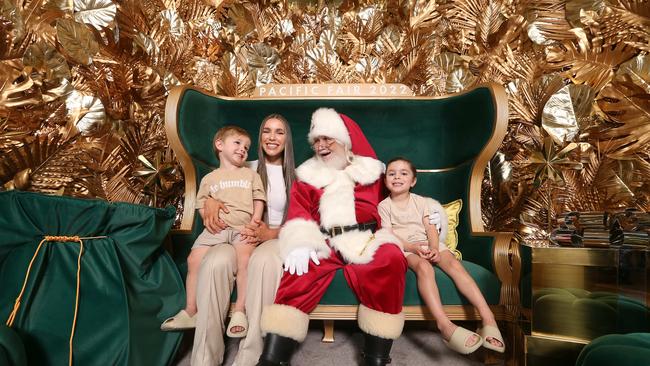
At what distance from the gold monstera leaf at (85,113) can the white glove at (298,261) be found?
1.89 m

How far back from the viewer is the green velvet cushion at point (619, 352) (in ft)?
2.80

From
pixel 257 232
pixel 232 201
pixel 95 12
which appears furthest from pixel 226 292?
pixel 95 12

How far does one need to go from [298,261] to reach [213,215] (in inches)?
20.8

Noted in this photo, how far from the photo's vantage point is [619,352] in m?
0.88

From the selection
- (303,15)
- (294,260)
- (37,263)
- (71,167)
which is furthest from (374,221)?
(71,167)

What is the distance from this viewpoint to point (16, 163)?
2.60 m

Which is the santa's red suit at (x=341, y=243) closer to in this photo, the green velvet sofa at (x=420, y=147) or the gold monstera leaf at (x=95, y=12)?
the green velvet sofa at (x=420, y=147)

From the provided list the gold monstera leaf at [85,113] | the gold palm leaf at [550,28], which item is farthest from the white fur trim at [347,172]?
the gold palm leaf at [550,28]

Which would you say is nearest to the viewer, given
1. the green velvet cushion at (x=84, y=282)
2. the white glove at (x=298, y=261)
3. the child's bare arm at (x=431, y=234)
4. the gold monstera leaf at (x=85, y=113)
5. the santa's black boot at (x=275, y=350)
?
the green velvet cushion at (x=84, y=282)

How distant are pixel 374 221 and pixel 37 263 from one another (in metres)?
1.42

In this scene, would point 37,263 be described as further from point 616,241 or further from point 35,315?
point 616,241

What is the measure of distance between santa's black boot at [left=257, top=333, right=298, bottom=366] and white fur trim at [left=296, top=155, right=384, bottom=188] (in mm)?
773

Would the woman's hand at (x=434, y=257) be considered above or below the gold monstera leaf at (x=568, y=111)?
below

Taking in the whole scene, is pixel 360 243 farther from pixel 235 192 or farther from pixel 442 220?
pixel 235 192
